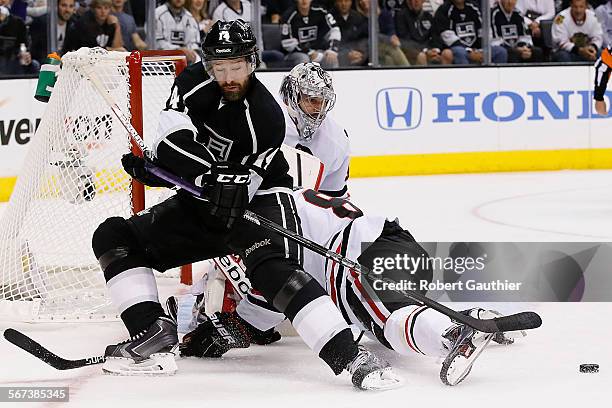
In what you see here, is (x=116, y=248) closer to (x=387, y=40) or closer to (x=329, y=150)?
(x=329, y=150)

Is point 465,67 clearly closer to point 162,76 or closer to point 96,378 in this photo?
point 162,76

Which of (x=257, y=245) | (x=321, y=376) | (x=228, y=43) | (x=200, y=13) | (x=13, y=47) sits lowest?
(x=321, y=376)

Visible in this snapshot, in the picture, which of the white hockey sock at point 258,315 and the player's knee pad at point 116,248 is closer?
the player's knee pad at point 116,248

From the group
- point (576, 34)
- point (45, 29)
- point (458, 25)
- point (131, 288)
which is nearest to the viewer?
point (131, 288)

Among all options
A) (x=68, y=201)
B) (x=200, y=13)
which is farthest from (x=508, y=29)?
(x=68, y=201)

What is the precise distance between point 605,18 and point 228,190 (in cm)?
639

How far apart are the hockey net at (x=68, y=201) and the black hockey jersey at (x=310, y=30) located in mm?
3936

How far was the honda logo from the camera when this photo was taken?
7867 mm

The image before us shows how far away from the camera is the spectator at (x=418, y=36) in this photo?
26.5 feet

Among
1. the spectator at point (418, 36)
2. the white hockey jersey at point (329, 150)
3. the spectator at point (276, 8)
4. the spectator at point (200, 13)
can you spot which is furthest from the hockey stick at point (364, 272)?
the spectator at point (418, 36)

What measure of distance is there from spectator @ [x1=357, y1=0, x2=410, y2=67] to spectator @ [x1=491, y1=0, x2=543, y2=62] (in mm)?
698

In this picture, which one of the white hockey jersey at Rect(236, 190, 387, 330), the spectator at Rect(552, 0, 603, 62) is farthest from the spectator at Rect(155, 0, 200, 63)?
the white hockey jersey at Rect(236, 190, 387, 330)

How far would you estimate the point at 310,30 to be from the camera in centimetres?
794

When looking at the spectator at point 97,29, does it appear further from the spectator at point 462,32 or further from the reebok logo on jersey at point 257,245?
the reebok logo on jersey at point 257,245
